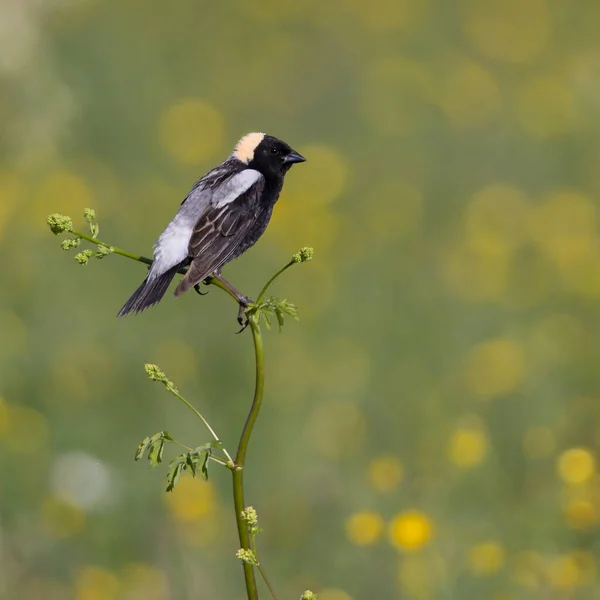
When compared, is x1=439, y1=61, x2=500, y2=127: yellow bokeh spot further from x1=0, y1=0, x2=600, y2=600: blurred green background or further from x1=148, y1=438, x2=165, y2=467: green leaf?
x1=148, y1=438, x2=165, y2=467: green leaf

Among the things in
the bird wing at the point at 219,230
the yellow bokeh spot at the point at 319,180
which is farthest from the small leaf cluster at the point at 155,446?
the yellow bokeh spot at the point at 319,180

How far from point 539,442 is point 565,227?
1433 millimetres

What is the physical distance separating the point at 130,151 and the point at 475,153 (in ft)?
5.45

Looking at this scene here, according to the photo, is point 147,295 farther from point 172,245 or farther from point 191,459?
point 191,459

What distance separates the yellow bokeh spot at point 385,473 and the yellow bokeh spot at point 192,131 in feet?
6.39

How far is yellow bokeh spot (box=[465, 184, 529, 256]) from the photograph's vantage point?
4.27 m

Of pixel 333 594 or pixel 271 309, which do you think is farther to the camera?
pixel 333 594

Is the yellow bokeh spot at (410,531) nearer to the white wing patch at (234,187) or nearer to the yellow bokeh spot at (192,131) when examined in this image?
the white wing patch at (234,187)

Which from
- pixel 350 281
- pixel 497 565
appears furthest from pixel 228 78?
pixel 497 565

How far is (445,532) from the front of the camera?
9.42 ft

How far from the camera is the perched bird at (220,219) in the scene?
6.87 feet

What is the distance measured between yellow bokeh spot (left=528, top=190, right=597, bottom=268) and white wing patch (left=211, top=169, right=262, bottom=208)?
197cm

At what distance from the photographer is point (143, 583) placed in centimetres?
278

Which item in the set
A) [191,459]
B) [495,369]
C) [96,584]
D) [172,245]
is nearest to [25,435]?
[96,584]
